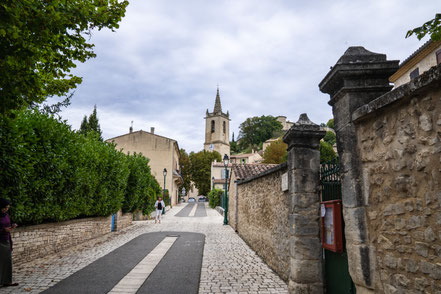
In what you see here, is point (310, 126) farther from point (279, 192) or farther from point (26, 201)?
point (26, 201)

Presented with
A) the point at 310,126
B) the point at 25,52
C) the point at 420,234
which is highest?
the point at 25,52

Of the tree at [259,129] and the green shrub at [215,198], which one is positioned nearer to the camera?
the green shrub at [215,198]

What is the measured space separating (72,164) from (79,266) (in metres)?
3.38

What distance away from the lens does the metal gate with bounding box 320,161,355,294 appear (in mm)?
3924

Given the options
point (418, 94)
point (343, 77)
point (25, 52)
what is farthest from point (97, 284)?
point (418, 94)

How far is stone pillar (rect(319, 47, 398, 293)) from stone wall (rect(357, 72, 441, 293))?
0.12 m

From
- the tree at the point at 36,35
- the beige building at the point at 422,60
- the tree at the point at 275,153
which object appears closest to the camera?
the tree at the point at 36,35

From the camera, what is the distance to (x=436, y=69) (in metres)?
2.08

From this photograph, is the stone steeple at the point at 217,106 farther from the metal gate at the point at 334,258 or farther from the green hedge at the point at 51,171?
the metal gate at the point at 334,258

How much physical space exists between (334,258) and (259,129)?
3085 inches

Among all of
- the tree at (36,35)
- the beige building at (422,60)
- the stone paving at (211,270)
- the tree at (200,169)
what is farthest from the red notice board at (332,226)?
the tree at (200,169)

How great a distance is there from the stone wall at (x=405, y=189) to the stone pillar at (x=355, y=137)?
0.12 m

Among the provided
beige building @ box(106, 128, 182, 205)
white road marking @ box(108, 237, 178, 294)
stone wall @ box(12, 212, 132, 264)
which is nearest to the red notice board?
white road marking @ box(108, 237, 178, 294)

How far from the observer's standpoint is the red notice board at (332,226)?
3816 millimetres
